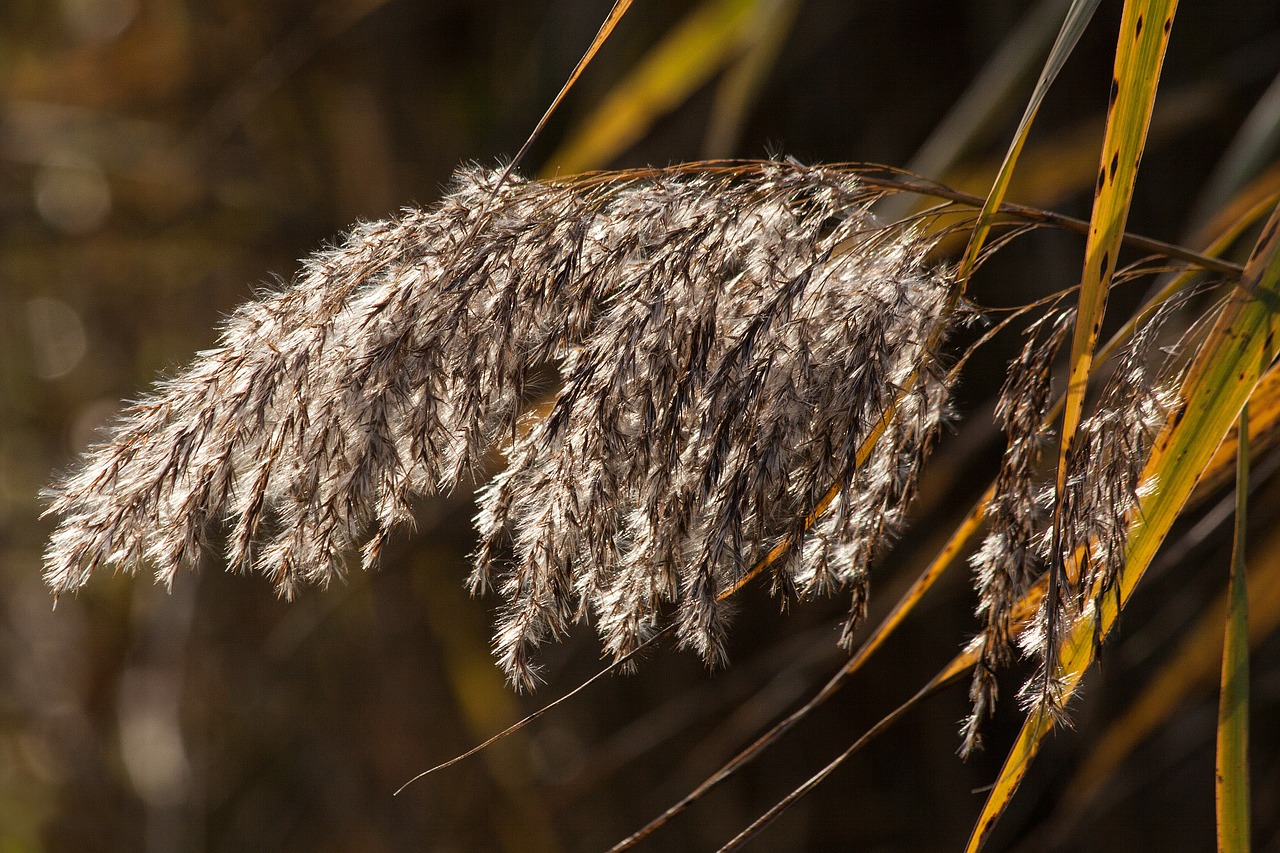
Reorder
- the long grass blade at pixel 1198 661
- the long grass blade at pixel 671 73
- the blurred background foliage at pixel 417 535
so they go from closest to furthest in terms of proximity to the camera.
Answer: the long grass blade at pixel 1198 661 < the long grass blade at pixel 671 73 < the blurred background foliage at pixel 417 535

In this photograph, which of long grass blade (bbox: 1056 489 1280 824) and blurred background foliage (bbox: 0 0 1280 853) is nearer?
long grass blade (bbox: 1056 489 1280 824)

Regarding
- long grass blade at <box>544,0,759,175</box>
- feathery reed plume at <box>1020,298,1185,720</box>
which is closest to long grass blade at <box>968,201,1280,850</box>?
feathery reed plume at <box>1020,298,1185,720</box>

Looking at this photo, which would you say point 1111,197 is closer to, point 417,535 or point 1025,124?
point 1025,124

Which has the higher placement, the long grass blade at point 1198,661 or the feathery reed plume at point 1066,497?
the feathery reed plume at point 1066,497

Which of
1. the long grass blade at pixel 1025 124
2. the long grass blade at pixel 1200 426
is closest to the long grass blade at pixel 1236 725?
the long grass blade at pixel 1200 426

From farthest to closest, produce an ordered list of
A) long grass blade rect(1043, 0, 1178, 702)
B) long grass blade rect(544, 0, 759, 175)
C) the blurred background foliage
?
1. the blurred background foliage
2. long grass blade rect(544, 0, 759, 175)
3. long grass blade rect(1043, 0, 1178, 702)

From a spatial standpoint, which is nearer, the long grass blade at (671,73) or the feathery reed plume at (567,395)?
the feathery reed plume at (567,395)

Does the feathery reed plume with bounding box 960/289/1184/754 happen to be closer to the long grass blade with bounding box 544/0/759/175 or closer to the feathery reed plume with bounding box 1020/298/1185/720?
the feathery reed plume with bounding box 1020/298/1185/720

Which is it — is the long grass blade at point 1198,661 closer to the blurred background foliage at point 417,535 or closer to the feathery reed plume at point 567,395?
the blurred background foliage at point 417,535
